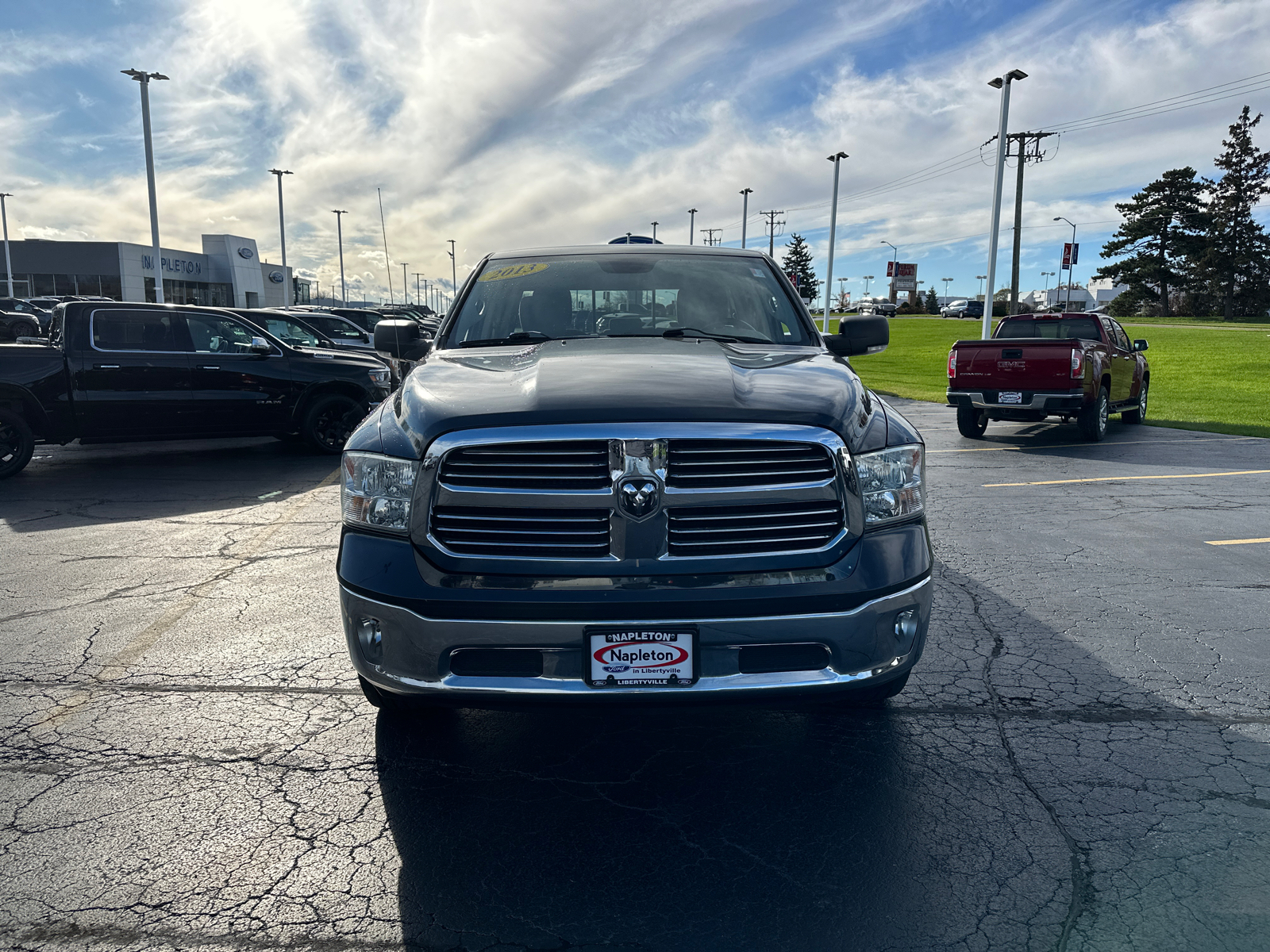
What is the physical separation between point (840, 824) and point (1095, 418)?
11.4 m

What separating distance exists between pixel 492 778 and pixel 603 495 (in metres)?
1.19

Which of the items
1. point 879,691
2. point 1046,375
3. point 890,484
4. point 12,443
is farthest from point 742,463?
point 1046,375

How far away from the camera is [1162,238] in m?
77.3

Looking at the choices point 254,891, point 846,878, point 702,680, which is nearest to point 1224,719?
point 846,878

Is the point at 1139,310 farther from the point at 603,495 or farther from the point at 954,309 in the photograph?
the point at 603,495

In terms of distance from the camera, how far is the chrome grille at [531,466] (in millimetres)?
2795

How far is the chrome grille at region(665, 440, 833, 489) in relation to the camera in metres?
2.81

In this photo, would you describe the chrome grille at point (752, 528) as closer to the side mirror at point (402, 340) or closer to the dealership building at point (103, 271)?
the side mirror at point (402, 340)

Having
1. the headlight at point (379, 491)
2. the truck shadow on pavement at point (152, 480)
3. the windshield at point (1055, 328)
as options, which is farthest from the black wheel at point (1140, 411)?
the headlight at point (379, 491)

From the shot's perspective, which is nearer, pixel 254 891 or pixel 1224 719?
pixel 254 891

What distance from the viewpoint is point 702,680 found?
2727mm

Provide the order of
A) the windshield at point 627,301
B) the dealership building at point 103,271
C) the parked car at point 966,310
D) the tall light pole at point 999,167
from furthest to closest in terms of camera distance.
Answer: the parked car at point 966,310, the dealership building at point 103,271, the tall light pole at point 999,167, the windshield at point 627,301

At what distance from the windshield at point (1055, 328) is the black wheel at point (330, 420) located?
9.58 meters

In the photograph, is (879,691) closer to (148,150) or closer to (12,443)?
(12,443)
